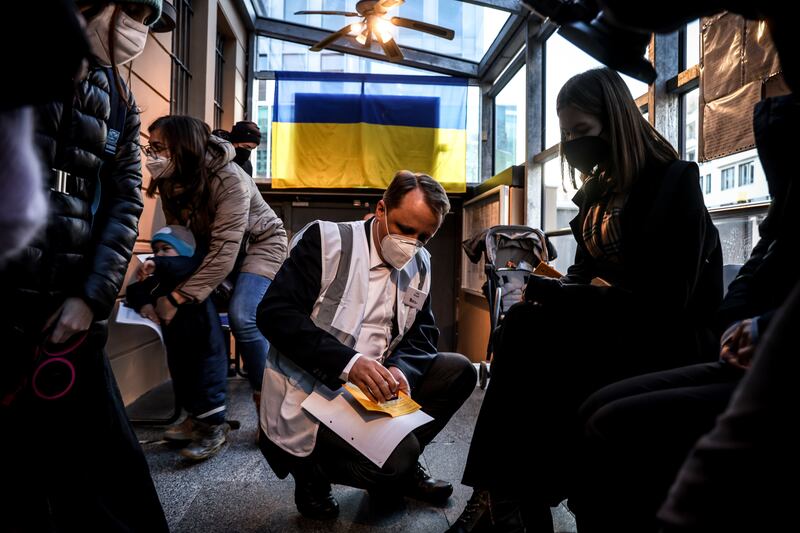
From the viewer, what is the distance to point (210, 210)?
7.38 feet

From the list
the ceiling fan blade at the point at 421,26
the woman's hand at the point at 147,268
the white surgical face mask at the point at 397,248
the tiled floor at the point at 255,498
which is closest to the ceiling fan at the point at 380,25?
the ceiling fan blade at the point at 421,26

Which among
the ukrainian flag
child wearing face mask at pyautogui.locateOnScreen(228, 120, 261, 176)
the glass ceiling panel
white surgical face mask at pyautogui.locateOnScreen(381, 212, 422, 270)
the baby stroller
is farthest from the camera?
the glass ceiling panel

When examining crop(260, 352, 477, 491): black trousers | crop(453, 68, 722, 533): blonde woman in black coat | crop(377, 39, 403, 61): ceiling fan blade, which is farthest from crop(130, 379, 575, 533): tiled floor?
crop(377, 39, 403, 61): ceiling fan blade

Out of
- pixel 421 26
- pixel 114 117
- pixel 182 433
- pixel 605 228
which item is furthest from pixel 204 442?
pixel 421 26

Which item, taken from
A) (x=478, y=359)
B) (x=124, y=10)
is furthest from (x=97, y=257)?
(x=478, y=359)

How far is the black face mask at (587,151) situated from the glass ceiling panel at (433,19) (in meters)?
5.09

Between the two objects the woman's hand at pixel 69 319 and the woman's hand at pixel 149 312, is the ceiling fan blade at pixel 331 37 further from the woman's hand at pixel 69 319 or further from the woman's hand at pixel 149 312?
the woman's hand at pixel 69 319

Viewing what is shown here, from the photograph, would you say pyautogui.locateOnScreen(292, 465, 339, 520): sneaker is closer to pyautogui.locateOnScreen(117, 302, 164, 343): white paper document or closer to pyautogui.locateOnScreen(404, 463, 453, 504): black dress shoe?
pyautogui.locateOnScreen(404, 463, 453, 504): black dress shoe

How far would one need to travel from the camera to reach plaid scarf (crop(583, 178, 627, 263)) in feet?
4.57

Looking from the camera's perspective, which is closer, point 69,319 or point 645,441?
point 645,441

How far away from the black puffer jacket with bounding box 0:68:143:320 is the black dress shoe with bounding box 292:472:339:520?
83 centimetres

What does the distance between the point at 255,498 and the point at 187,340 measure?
0.81 metres

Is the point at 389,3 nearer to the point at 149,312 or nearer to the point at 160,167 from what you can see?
the point at 160,167

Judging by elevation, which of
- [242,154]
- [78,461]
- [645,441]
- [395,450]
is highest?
[242,154]
